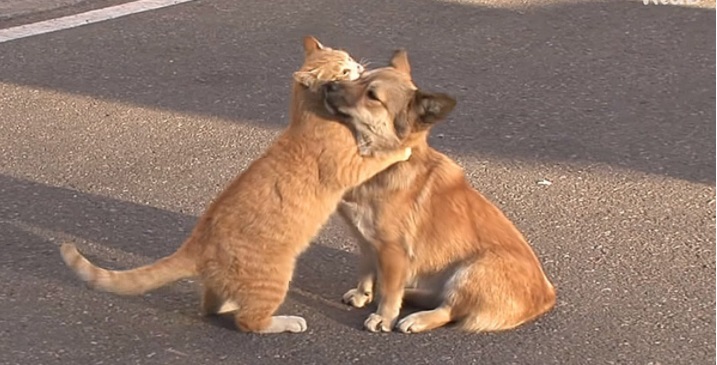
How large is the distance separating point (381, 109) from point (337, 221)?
3.96 feet

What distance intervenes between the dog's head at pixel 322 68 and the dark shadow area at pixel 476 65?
5.95 feet

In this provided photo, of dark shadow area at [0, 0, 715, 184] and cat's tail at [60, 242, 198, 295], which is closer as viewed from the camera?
cat's tail at [60, 242, 198, 295]

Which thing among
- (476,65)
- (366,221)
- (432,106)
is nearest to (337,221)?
(366,221)

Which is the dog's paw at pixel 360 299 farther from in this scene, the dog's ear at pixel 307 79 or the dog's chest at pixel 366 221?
the dog's ear at pixel 307 79

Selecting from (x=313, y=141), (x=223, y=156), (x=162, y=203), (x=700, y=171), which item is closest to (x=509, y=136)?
(x=700, y=171)

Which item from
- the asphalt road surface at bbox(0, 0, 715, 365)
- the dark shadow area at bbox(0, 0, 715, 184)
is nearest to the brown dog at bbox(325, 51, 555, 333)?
the asphalt road surface at bbox(0, 0, 715, 365)

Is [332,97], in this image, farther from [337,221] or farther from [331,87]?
[337,221]

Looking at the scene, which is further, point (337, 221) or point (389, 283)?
point (337, 221)

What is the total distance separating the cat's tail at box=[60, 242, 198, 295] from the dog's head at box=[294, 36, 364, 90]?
2.51ft

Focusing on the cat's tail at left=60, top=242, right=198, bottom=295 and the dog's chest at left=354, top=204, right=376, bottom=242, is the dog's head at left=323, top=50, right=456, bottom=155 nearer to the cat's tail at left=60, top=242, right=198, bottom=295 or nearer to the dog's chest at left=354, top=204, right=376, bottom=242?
the dog's chest at left=354, top=204, right=376, bottom=242

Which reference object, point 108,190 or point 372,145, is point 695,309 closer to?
point 372,145

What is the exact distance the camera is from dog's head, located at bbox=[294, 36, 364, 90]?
15.8 ft

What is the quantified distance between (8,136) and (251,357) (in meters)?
2.84

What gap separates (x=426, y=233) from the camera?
15.6 feet
